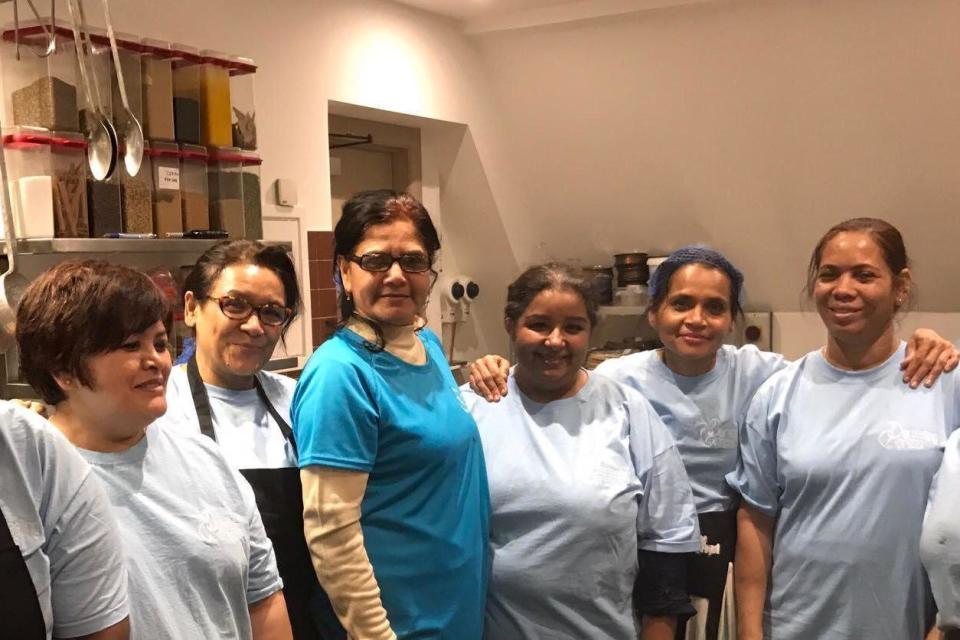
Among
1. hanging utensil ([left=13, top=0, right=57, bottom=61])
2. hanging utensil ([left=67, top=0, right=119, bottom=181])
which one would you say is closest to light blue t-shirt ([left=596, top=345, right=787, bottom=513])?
hanging utensil ([left=67, top=0, right=119, bottom=181])

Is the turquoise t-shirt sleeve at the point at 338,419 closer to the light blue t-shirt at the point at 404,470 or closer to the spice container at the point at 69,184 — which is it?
the light blue t-shirt at the point at 404,470

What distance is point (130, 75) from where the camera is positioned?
2.14m

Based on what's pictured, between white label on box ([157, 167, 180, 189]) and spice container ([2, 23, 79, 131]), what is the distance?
250 millimetres

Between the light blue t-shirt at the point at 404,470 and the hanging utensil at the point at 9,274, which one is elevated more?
the hanging utensil at the point at 9,274

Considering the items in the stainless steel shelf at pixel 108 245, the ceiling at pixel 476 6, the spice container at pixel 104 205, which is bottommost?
the stainless steel shelf at pixel 108 245

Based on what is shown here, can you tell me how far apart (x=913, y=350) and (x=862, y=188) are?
2325 mm

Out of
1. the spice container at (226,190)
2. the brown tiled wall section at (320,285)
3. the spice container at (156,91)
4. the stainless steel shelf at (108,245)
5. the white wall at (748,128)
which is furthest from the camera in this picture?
the white wall at (748,128)

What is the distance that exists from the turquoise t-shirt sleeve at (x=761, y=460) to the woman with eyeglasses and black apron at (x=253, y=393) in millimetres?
807

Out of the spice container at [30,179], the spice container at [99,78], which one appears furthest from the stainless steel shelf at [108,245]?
the spice container at [99,78]

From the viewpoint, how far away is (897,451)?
1.44 metres

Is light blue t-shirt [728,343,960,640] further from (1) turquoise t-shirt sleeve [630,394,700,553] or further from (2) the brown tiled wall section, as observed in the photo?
(2) the brown tiled wall section

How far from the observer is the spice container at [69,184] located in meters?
1.96

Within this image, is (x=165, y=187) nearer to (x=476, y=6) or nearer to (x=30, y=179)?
(x=30, y=179)

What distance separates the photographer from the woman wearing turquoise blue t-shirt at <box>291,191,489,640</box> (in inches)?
50.9
